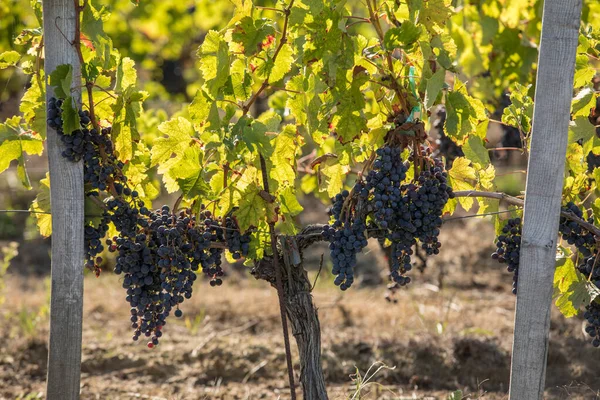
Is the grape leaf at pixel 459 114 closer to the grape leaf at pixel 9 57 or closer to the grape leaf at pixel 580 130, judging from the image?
the grape leaf at pixel 580 130

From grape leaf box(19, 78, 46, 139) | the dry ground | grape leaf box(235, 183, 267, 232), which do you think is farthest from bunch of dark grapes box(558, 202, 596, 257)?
grape leaf box(19, 78, 46, 139)

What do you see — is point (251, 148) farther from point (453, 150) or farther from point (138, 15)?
point (138, 15)

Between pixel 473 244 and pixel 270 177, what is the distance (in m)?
4.31

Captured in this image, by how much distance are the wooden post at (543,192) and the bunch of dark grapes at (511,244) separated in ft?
0.97

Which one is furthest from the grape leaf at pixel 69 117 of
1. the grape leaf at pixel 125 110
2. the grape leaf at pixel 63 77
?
the grape leaf at pixel 125 110

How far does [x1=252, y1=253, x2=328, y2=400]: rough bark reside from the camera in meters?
2.53

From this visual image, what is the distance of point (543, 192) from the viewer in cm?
209

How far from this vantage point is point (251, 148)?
2170mm

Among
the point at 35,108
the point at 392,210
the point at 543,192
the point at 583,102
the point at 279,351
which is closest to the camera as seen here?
the point at 543,192

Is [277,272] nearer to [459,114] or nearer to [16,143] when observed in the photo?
[459,114]

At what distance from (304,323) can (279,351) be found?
141cm

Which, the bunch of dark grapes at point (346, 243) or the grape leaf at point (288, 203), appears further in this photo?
the grape leaf at point (288, 203)

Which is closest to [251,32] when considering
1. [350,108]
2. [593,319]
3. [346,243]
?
Result: [350,108]

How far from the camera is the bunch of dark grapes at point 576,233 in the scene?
2.43 metres
